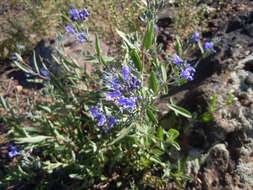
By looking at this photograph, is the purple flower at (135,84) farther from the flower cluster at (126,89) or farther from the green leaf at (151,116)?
the green leaf at (151,116)

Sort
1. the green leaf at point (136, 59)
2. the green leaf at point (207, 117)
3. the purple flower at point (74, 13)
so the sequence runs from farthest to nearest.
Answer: the green leaf at point (207, 117)
the purple flower at point (74, 13)
the green leaf at point (136, 59)

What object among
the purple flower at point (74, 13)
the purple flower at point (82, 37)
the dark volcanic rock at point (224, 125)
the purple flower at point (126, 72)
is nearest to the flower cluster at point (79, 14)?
the purple flower at point (74, 13)

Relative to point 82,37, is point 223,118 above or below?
below

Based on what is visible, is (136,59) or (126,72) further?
(136,59)

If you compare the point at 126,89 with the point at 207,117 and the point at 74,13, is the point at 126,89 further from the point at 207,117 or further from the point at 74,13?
the point at 207,117

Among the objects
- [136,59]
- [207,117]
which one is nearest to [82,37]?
[136,59]

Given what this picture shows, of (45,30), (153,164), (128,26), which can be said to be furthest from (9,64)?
(153,164)

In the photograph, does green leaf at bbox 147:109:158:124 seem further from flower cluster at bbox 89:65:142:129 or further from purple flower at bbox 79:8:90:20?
purple flower at bbox 79:8:90:20

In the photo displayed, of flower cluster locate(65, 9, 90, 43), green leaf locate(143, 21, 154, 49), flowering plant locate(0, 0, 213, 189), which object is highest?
flower cluster locate(65, 9, 90, 43)

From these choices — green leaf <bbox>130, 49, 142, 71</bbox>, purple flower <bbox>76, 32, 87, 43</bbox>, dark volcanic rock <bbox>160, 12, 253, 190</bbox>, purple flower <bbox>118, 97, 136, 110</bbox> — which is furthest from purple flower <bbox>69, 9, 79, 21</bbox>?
dark volcanic rock <bbox>160, 12, 253, 190</bbox>

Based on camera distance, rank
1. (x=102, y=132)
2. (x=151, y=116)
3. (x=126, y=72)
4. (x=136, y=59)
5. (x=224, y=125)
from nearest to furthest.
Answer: (x=126, y=72) < (x=136, y=59) < (x=151, y=116) < (x=224, y=125) < (x=102, y=132)
